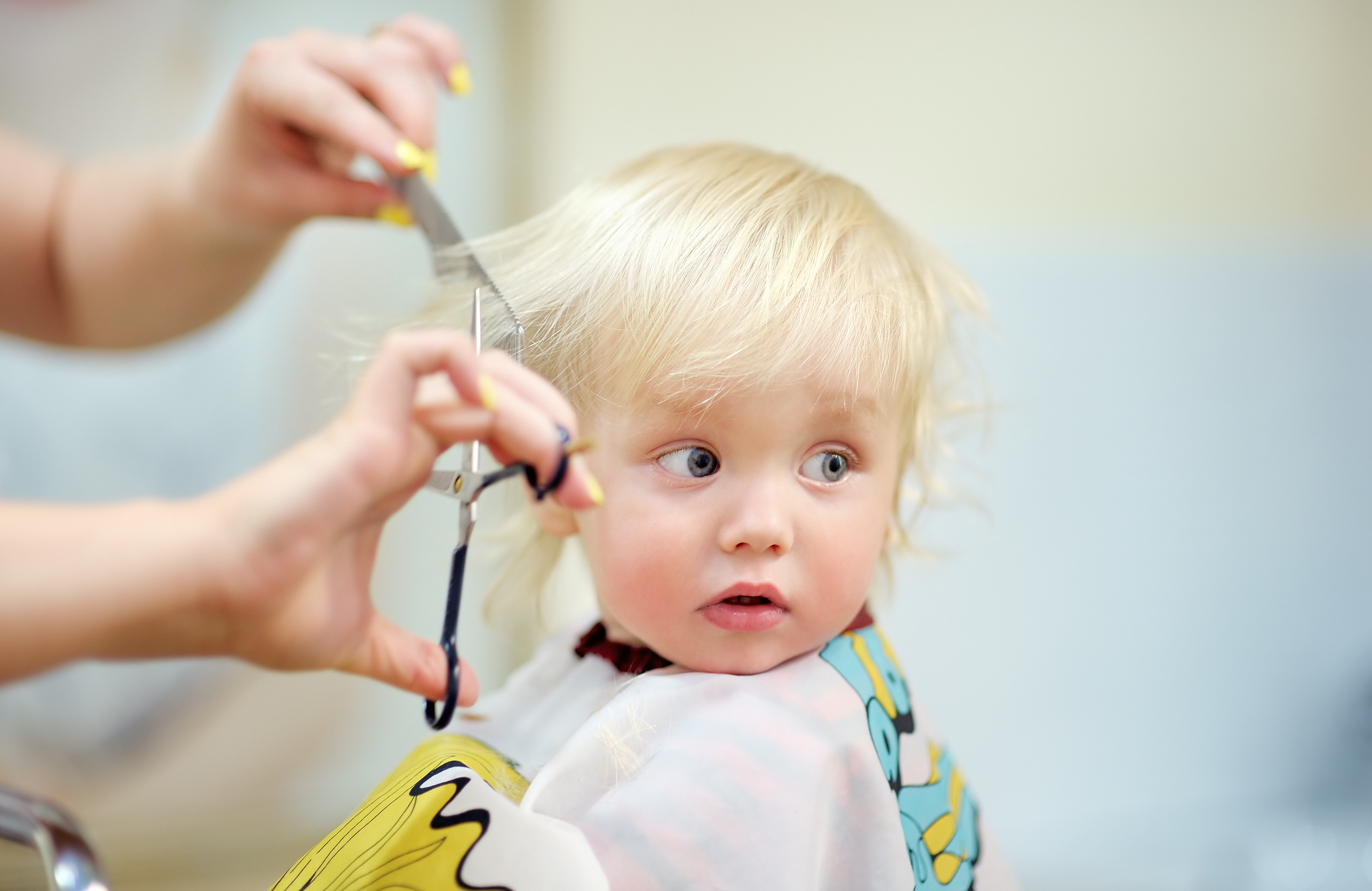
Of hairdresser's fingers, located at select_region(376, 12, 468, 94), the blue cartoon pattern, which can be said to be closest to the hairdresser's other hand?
hairdresser's fingers, located at select_region(376, 12, 468, 94)

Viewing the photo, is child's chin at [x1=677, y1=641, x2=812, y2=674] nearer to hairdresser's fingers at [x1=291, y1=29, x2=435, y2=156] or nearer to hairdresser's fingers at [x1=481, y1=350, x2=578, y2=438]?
hairdresser's fingers at [x1=481, y1=350, x2=578, y2=438]

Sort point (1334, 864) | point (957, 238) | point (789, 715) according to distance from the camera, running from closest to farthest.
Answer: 1. point (789, 715)
2. point (957, 238)
3. point (1334, 864)

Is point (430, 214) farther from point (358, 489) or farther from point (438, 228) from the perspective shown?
point (358, 489)

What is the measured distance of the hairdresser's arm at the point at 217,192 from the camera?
0.59m

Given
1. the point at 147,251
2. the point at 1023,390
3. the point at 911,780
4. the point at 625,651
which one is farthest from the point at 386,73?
the point at 1023,390

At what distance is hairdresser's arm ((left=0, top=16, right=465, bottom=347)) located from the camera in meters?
0.59

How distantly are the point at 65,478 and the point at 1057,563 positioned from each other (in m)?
1.35

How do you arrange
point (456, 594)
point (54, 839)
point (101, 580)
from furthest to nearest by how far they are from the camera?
point (54, 839)
point (456, 594)
point (101, 580)

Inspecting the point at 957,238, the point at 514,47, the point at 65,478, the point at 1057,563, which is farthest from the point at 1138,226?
the point at 65,478

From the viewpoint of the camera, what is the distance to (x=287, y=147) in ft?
2.14

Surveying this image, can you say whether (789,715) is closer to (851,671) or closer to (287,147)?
(851,671)

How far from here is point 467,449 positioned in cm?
50

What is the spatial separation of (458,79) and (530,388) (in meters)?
0.30

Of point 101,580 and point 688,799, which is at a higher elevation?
point 101,580
